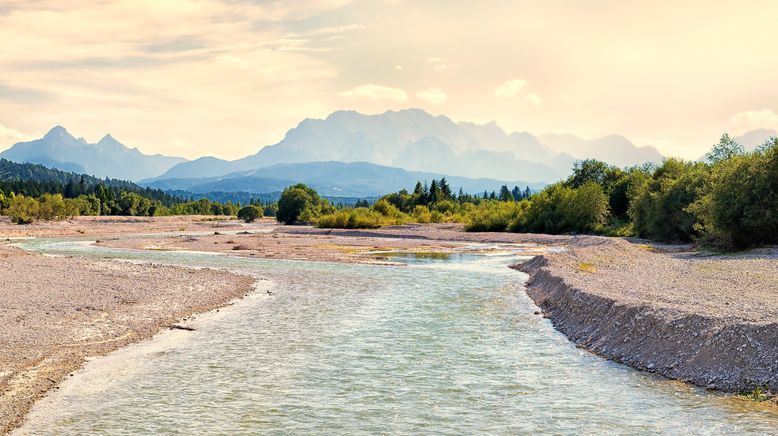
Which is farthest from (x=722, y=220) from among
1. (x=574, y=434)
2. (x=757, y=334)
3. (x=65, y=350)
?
(x=65, y=350)

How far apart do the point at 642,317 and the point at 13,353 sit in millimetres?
22222

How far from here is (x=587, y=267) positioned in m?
44.1

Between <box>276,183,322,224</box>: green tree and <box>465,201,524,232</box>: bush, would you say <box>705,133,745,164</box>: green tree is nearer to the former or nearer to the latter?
<box>465,201,524,232</box>: bush

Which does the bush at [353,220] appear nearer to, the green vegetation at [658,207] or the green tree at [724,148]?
the green vegetation at [658,207]

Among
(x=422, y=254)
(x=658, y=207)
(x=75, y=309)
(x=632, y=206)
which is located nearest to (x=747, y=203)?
(x=658, y=207)

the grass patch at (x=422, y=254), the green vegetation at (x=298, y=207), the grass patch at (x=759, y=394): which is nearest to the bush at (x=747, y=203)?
the grass patch at (x=422, y=254)

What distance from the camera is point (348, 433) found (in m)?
14.7

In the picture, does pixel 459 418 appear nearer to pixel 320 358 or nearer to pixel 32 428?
pixel 320 358

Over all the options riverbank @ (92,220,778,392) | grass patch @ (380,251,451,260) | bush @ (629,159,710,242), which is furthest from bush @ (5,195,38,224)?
riverbank @ (92,220,778,392)

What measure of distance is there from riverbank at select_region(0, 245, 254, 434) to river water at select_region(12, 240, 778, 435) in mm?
913

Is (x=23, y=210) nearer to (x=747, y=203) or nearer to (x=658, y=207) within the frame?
(x=658, y=207)

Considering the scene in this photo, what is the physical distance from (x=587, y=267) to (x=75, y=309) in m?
32.5

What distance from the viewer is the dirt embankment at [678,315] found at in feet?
60.1

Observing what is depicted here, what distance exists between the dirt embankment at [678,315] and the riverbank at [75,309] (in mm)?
18200
